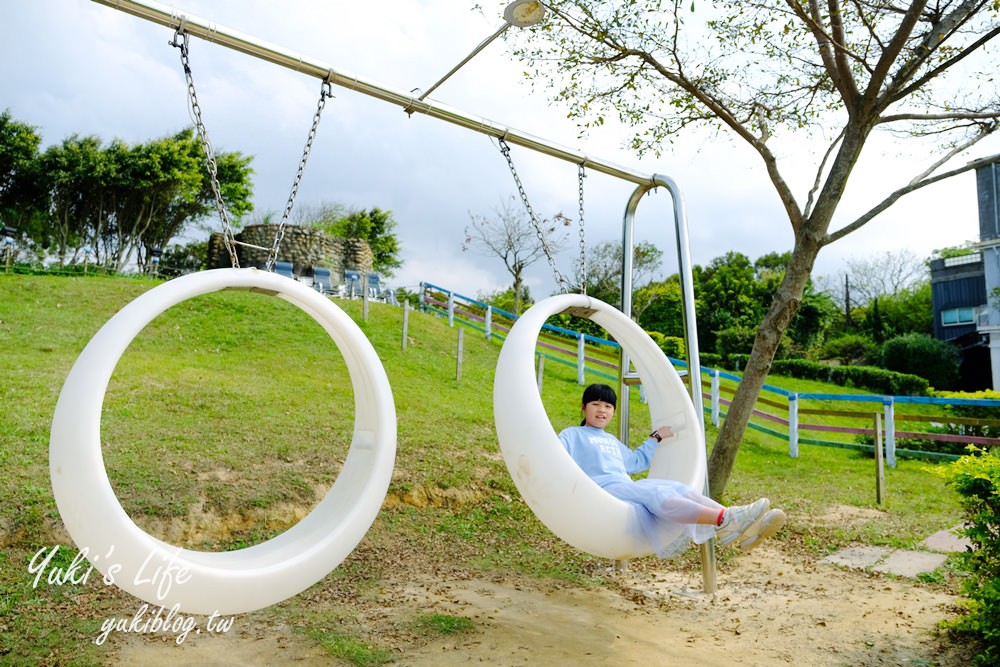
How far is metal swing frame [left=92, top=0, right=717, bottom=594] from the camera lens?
3.12m

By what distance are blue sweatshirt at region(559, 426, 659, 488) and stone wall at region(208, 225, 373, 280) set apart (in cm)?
1758

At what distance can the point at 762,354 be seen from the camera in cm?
597

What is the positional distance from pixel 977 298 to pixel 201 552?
27503mm

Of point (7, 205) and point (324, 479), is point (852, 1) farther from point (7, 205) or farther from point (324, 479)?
point (7, 205)

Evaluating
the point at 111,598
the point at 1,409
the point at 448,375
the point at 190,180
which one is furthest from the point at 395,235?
the point at 111,598

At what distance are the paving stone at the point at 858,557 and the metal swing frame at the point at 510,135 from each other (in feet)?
5.24

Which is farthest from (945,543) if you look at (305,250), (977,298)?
(977,298)

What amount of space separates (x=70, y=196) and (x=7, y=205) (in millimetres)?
1731

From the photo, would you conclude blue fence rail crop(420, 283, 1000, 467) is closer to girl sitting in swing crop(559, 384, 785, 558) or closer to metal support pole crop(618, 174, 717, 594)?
metal support pole crop(618, 174, 717, 594)

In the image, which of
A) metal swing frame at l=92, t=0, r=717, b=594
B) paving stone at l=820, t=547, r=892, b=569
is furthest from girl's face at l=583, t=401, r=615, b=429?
paving stone at l=820, t=547, r=892, b=569

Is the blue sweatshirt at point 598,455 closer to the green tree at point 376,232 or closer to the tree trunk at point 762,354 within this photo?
the tree trunk at point 762,354

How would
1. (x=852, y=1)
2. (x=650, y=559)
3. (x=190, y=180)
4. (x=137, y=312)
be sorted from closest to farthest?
(x=137, y=312), (x=650, y=559), (x=852, y=1), (x=190, y=180)

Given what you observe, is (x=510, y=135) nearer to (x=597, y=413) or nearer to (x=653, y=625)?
(x=597, y=413)

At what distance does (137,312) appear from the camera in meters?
2.44
